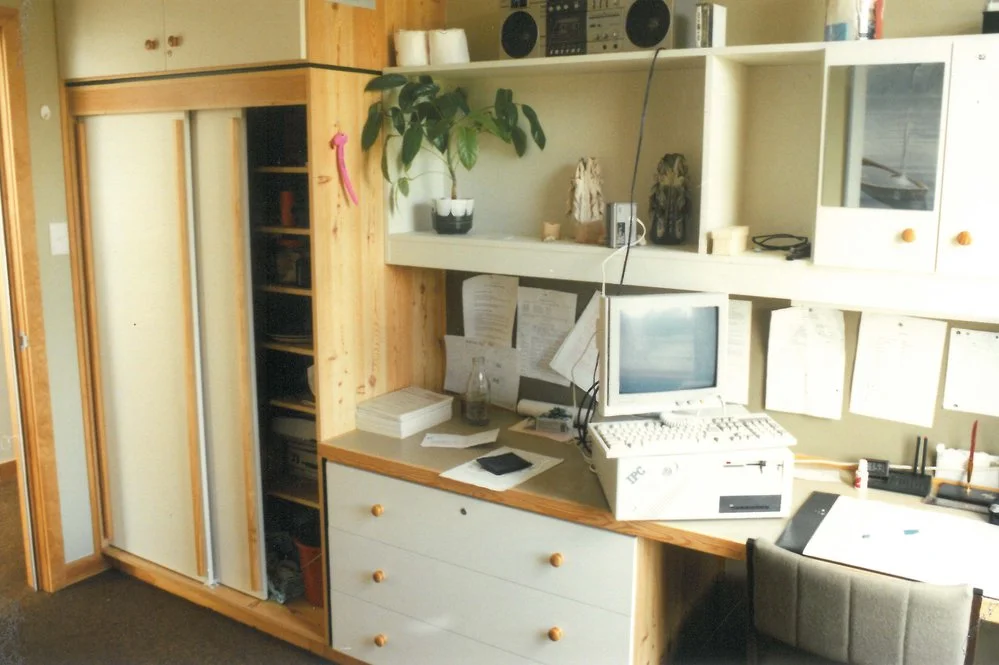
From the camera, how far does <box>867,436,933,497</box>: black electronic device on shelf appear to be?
2.17 metres

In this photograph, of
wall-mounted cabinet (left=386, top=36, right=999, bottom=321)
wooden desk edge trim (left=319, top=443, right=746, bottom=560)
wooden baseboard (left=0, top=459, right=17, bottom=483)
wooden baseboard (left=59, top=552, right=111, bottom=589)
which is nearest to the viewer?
wall-mounted cabinet (left=386, top=36, right=999, bottom=321)

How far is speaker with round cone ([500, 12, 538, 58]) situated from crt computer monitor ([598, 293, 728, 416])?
2.61ft

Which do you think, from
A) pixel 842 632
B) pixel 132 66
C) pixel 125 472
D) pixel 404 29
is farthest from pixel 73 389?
pixel 842 632

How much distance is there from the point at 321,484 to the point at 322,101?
1.11 m

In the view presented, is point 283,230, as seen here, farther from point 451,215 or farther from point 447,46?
point 447,46

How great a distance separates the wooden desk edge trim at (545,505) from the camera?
198cm

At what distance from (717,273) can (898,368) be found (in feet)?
1.79

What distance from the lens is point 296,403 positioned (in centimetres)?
284

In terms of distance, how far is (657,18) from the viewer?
88.2 inches

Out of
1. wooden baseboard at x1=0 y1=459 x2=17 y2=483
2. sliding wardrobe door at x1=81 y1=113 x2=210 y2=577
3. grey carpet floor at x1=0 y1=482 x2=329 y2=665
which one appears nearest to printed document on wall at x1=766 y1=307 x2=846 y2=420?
grey carpet floor at x1=0 y1=482 x2=329 y2=665

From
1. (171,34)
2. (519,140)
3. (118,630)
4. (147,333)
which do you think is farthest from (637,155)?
(118,630)

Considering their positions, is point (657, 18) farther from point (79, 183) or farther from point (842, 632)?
point (79, 183)

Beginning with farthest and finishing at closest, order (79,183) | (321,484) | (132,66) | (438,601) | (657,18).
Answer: (79,183)
(132,66)
(321,484)
(438,601)
(657,18)

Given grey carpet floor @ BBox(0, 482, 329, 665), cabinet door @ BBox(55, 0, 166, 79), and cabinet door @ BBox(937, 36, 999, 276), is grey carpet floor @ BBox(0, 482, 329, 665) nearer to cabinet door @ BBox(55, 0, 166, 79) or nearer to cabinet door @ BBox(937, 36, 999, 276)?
cabinet door @ BBox(55, 0, 166, 79)
